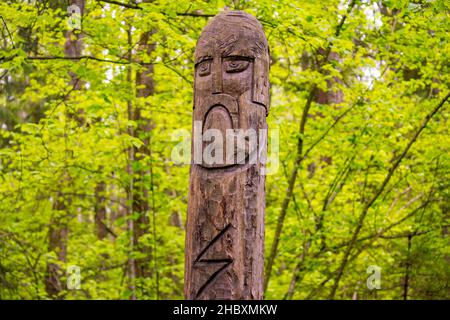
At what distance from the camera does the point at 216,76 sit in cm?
459

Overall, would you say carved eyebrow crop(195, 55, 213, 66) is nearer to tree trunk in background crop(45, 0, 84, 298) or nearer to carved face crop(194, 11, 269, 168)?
carved face crop(194, 11, 269, 168)

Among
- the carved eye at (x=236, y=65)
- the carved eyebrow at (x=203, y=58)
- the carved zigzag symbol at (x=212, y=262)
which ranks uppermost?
the carved eyebrow at (x=203, y=58)

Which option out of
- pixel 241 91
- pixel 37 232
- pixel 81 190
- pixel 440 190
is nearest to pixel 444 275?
pixel 440 190

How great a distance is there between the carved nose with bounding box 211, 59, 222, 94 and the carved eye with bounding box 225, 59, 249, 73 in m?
0.06

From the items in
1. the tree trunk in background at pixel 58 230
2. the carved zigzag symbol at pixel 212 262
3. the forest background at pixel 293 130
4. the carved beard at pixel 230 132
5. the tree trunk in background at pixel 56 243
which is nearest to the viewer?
the carved zigzag symbol at pixel 212 262

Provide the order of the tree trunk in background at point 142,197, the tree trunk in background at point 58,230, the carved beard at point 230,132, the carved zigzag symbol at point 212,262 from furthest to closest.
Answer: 1. the tree trunk in background at point 58,230
2. the tree trunk in background at point 142,197
3. the carved beard at point 230,132
4. the carved zigzag symbol at point 212,262

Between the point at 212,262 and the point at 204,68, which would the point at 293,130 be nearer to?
the point at 204,68

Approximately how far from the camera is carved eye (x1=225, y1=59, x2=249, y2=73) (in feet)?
15.0

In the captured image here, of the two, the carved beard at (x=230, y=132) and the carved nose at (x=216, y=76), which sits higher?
the carved nose at (x=216, y=76)

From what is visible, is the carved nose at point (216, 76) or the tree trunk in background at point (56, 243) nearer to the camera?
the carved nose at point (216, 76)

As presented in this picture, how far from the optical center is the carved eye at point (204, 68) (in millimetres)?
4641

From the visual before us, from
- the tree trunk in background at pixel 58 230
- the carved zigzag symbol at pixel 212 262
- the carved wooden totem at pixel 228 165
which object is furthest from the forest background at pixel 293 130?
the carved zigzag symbol at pixel 212 262

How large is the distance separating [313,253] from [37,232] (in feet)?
18.3

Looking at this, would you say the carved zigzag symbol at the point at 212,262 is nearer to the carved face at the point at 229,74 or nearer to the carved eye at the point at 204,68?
the carved face at the point at 229,74
